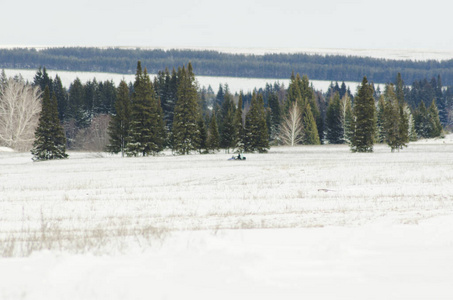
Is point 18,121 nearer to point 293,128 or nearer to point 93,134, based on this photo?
point 93,134

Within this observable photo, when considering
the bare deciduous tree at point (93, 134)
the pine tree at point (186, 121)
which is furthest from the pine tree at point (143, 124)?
the bare deciduous tree at point (93, 134)

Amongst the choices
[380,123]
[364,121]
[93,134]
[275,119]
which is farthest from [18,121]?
[380,123]

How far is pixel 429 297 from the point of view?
618 centimetres

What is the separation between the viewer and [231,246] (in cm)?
868

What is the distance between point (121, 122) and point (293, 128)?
3482 centimetres

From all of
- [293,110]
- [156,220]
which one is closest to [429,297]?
[156,220]

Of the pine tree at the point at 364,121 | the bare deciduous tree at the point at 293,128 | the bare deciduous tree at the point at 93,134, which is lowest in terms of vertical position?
the bare deciduous tree at the point at 93,134

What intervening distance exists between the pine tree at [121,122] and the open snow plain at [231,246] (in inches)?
1749

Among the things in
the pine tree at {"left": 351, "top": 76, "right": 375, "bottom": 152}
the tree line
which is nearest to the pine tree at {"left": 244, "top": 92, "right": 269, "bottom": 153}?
the tree line

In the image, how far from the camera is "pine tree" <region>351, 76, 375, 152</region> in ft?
194

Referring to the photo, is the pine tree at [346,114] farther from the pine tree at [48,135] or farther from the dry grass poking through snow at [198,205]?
the dry grass poking through snow at [198,205]

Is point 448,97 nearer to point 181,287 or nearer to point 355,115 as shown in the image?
point 355,115

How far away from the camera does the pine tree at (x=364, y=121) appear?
59.2 m

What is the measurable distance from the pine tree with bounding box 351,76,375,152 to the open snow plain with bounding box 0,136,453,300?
4011cm
